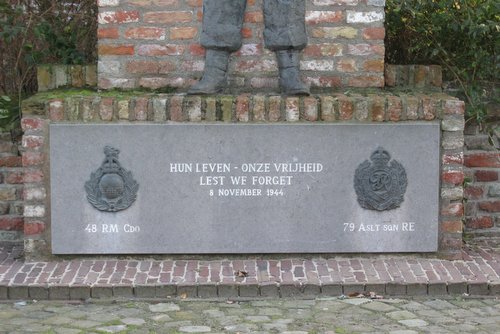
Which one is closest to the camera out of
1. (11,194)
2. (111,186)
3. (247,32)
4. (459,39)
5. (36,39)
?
(111,186)

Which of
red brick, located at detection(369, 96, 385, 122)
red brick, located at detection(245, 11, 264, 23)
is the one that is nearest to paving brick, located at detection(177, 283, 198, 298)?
red brick, located at detection(369, 96, 385, 122)

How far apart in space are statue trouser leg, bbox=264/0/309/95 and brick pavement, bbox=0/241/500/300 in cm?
112

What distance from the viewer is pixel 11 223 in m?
6.04

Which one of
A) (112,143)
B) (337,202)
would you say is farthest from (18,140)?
(337,202)

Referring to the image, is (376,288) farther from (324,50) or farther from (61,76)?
(61,76)

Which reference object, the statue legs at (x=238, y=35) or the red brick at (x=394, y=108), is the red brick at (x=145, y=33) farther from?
the red brick at (x=394, y=108)

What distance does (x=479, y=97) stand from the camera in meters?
6.09

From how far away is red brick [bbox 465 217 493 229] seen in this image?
242 inches

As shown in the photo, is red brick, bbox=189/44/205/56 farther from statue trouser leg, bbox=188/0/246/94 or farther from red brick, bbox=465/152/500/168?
red brick, bbox=465/152/500/168

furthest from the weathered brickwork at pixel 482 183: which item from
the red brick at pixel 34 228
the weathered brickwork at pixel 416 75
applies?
the red brick at pixel 34 228

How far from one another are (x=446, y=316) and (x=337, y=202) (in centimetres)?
104

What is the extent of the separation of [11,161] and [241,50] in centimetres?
171

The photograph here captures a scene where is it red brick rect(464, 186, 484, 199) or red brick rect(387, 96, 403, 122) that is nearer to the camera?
red brick rect(387, 96, 403, 122)

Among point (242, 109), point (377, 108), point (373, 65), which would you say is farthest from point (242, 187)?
point (373, 65)
